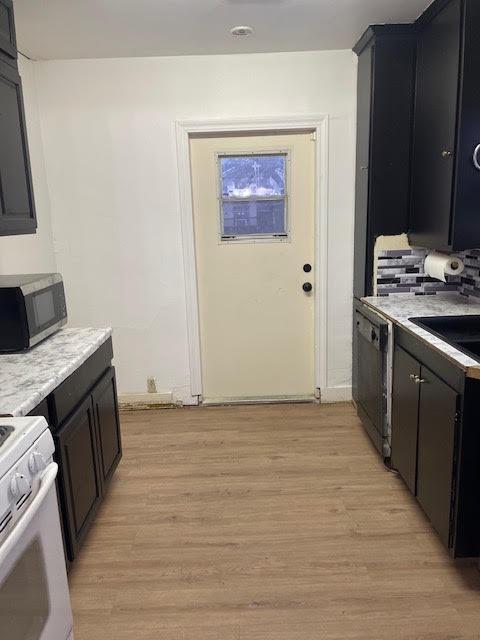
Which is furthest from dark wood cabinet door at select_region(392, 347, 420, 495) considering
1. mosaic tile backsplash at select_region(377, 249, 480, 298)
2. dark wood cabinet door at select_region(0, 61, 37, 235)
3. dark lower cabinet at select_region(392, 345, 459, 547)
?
dark wood cabinet door at select_region(0, 61, 37, 235)

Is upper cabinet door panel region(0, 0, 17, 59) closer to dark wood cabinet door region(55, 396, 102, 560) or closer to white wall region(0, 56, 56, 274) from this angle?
white wall region(0, 56, 56, 274)

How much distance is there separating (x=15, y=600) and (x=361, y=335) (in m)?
2.36

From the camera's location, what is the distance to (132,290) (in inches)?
136

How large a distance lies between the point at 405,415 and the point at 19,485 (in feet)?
5.72

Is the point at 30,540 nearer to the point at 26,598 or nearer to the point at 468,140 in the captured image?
the point at 26,598

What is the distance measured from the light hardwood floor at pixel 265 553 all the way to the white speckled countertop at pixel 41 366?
33.3 inches

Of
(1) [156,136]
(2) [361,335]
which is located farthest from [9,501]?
(1) [156,136]

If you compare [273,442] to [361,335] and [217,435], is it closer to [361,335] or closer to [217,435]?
[217,435]

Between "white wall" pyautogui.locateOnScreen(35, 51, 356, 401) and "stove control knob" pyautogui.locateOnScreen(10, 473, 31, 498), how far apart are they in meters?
2.37

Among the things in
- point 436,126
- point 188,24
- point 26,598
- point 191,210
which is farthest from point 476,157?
point 26,598

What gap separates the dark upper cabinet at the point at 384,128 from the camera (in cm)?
275

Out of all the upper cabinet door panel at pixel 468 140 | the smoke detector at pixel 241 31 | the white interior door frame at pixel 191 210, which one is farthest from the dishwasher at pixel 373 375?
the smoke detector at pixel 241 31

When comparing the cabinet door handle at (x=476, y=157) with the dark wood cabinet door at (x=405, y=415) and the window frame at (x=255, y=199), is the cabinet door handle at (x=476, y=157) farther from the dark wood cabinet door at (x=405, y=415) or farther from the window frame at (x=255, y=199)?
the window frame at (x=255, y=199)

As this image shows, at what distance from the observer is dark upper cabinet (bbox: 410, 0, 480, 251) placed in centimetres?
218
